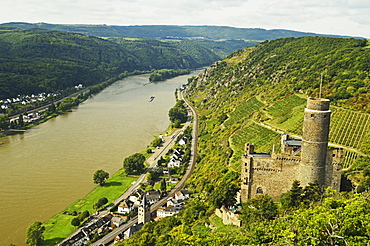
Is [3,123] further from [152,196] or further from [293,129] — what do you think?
[293,129]

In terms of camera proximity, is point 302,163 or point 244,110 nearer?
point 302,163

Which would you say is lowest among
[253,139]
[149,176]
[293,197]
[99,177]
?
[149,176]

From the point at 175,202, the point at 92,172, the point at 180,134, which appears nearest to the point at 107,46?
the point at 180,134

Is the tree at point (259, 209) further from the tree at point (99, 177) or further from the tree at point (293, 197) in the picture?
the tree at point (99, 177)

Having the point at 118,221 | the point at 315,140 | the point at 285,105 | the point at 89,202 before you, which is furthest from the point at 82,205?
the point at 285,105

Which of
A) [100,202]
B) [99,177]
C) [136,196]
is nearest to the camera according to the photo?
[100,202]

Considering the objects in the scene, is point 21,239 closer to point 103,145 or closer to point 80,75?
point 103,145
